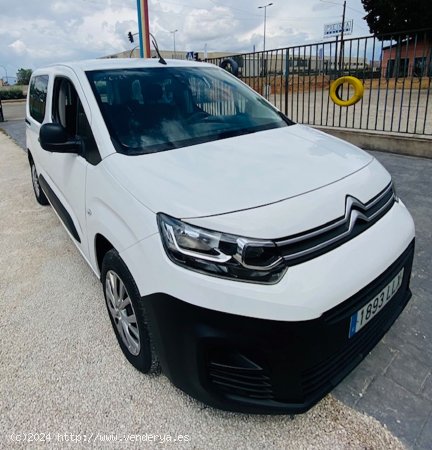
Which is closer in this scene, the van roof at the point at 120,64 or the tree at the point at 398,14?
the van roof at the point at 120,64

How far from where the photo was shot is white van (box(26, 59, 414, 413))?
1467 mm

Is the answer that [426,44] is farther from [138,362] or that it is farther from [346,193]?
[138,362]

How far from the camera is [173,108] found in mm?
2525

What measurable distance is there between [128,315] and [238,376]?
0.73m

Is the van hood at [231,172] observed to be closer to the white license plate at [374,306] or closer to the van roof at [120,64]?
the white license plate at [374,306]

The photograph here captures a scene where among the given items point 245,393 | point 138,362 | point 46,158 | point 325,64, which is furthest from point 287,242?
point 325,64

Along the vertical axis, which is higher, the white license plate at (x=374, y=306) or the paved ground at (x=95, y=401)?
the white license plate at (x=374, y=306)

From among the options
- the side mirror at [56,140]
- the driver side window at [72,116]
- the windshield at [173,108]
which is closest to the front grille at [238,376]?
the windshield at [173,108]

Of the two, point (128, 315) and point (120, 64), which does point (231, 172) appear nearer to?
point (128, 315)

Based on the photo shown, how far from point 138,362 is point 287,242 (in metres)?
1.09

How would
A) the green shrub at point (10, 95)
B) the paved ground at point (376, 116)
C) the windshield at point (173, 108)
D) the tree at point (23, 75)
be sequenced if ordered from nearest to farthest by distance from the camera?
the windshield at point (173, 108), the paved ground at point (376, 116), the green shrub at point (10, 95), the tree at point (23, 75)

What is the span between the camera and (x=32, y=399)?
6.43 ft

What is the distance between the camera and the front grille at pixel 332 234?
152 centimetres

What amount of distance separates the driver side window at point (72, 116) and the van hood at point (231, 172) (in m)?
0.27
